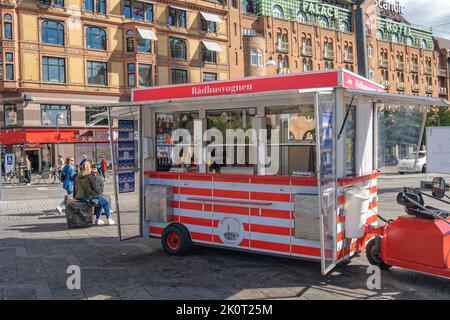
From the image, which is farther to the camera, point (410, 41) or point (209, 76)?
point (410, 41)

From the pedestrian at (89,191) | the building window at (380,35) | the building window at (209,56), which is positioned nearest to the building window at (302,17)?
the building window at (209,56)

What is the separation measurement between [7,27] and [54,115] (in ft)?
24.8

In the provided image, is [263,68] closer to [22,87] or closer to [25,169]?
[22,87]

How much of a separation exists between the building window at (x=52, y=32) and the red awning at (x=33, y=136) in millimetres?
7434

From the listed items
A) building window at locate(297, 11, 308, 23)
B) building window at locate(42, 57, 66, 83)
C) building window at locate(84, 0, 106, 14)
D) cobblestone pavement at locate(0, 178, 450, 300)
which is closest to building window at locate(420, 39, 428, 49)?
building window at locate(297, 11, 308, 23)

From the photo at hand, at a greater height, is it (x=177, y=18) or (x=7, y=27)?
(x=177, y=18)

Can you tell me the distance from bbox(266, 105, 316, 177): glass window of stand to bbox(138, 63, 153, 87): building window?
116 ft

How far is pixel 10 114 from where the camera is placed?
35750 mm

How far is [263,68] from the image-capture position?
51.9 meters

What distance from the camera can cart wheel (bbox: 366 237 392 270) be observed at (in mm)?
6406

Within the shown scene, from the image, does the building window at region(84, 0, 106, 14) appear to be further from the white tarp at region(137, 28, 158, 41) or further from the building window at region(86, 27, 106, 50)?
the white tarp at region(137, 28, 158, 41)

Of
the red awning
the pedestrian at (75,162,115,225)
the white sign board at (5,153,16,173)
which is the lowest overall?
the pedestrian at (75,162,115,225)

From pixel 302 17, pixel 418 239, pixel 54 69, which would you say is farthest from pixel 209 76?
pixel 418 239

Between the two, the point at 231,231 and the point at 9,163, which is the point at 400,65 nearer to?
the point at 9,163
